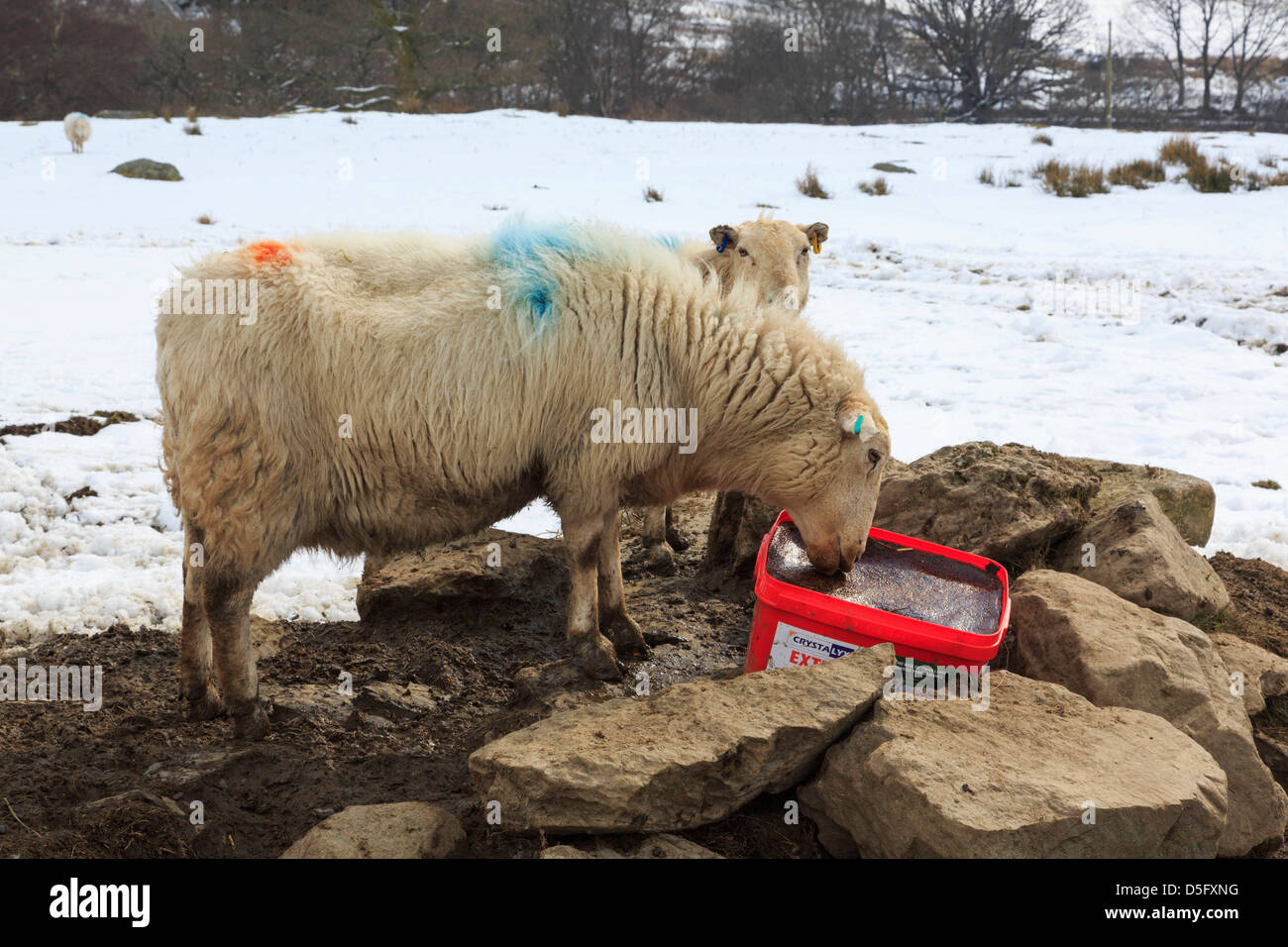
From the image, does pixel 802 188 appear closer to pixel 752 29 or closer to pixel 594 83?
pixel 594 83

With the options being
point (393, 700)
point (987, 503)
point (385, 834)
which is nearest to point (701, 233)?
point (987, 503)

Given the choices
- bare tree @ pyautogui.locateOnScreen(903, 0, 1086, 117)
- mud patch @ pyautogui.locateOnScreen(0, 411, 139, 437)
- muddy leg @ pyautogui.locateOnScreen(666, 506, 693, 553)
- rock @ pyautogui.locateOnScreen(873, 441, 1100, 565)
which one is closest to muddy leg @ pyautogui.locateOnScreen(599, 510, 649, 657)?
muddy leg @ pyautogui.locateOnScreen(666, 506, 693, 553)

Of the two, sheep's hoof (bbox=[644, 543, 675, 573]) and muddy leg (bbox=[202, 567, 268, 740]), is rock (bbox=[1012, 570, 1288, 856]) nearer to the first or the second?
sheep's hoof (bbox=[644, 543, 675, 573])

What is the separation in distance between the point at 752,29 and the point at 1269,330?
26.5 meters

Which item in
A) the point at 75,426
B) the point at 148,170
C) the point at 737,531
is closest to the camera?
the point at 737,531

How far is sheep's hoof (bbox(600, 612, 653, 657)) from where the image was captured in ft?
16.1

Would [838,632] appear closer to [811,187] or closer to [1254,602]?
[1254,602]

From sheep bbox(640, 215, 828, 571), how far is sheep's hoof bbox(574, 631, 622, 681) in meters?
1.36

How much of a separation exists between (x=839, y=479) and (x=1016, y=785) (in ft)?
4.92

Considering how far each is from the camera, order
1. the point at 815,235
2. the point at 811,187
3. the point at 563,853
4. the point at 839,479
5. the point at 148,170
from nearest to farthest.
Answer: the point at 563,853 → the point at 839,479 → the point at 815,235 → the point at 811,187 → the point at 148,170

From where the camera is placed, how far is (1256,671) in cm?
457
